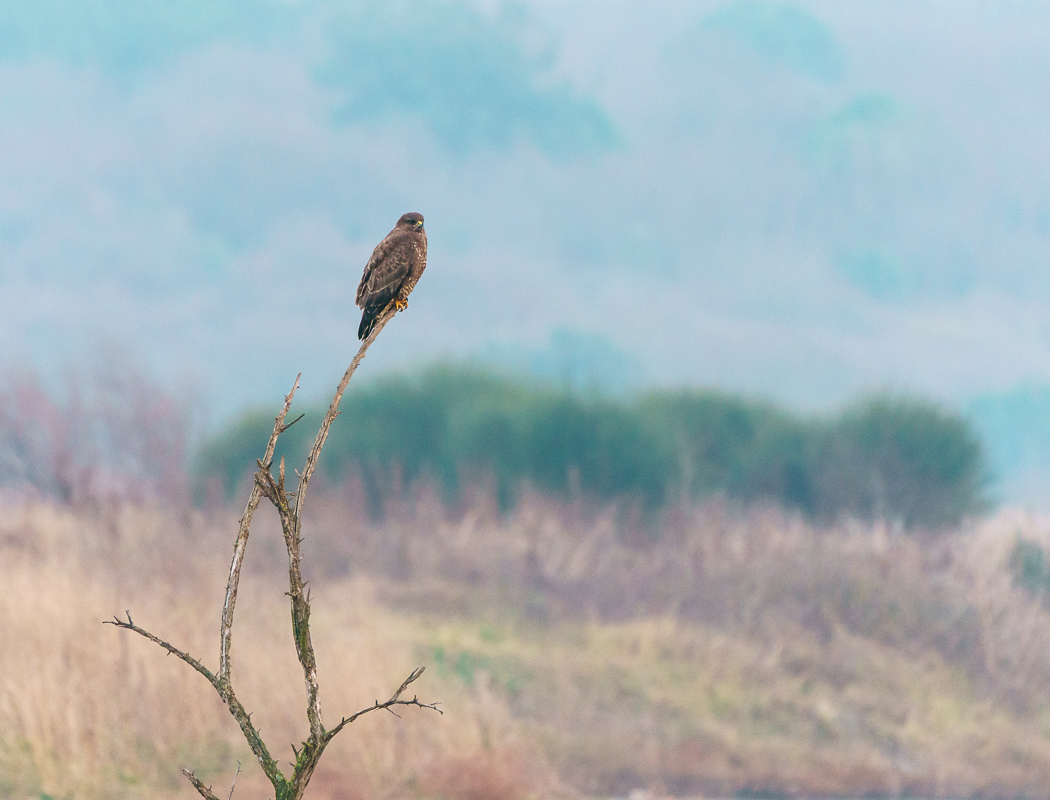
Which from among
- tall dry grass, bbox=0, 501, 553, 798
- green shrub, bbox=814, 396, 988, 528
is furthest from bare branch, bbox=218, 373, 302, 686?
green shrub, bbox=814, 396, 988, 528

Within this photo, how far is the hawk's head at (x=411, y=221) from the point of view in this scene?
13.2 feet

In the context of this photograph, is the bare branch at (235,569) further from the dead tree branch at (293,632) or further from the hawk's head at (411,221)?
the hawk's head at (411,221)

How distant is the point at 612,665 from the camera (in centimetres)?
1756

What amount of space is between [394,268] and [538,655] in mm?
14717

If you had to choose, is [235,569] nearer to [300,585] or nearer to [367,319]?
[300,585]

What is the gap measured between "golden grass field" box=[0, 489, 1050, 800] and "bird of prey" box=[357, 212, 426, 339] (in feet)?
20.0

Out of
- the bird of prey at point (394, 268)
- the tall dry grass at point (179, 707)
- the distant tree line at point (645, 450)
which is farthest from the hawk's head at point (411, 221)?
the distant tree line at point (645, 450)

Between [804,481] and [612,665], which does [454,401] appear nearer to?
[804,481]

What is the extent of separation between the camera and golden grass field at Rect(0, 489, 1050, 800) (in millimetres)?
11961

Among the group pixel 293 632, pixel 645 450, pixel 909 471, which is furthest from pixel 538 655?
pixel 909 471

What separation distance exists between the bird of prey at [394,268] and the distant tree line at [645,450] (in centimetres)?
2601

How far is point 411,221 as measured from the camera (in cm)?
409

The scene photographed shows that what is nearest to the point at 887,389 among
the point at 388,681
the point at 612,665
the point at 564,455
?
the point at 564,455

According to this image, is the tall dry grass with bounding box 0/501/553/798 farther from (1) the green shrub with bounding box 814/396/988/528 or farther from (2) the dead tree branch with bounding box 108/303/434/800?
(1) the green shrub with bounding box 814/396/988/528
